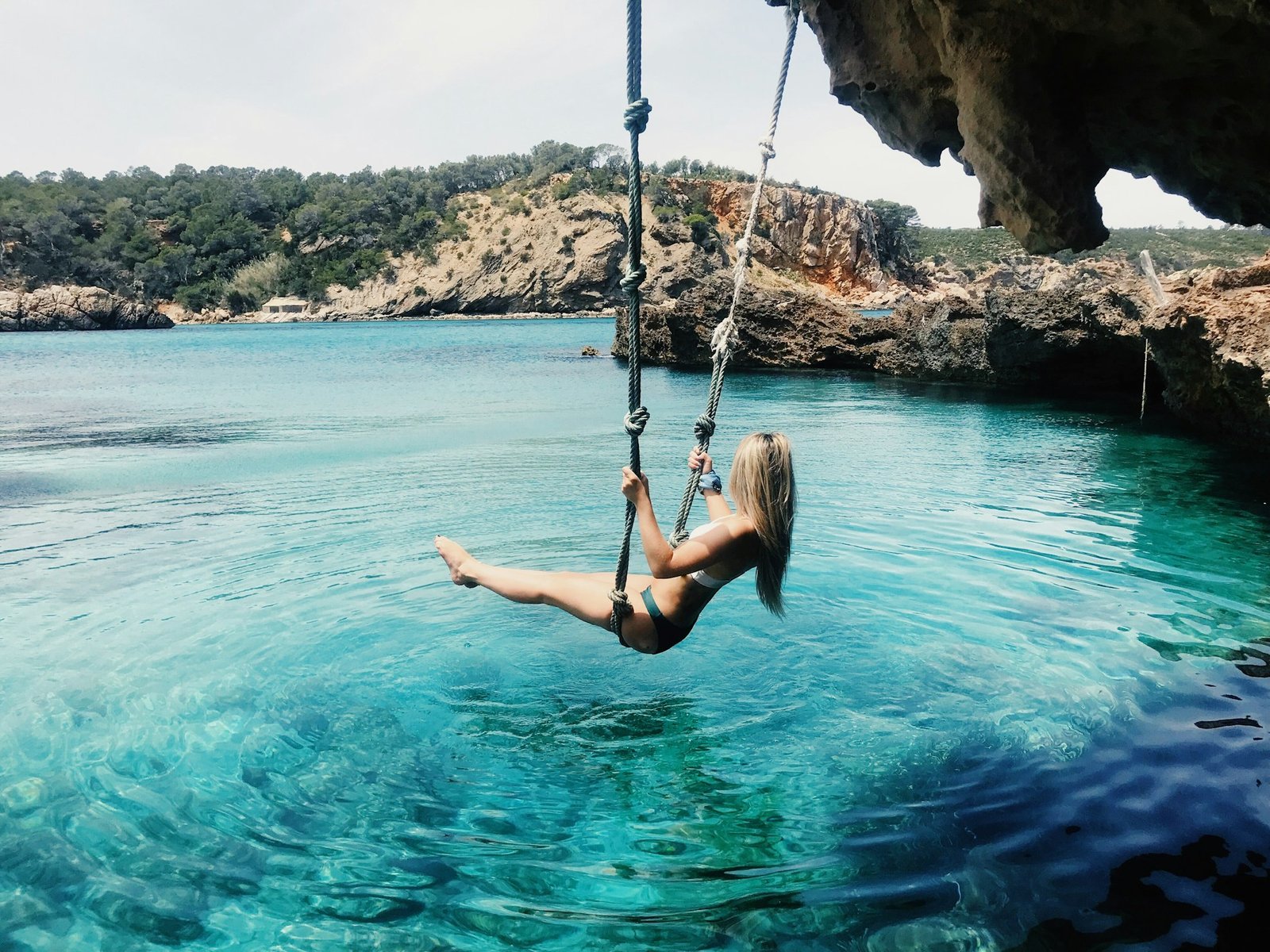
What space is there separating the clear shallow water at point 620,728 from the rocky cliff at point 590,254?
66193 mm

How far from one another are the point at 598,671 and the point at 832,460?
7.33m

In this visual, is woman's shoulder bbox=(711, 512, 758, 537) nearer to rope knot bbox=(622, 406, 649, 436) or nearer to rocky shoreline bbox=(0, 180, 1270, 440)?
rope knot bbox=(622, 406, 649, 436)

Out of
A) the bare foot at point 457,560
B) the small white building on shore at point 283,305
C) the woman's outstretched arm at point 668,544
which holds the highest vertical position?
the small white building on shore at point 283,305

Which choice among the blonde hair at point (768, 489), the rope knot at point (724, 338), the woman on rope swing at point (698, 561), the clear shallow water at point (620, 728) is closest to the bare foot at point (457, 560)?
the woman on rope swing at point (698, 561)

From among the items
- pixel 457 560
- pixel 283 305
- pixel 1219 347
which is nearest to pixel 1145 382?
pixel 1219 347

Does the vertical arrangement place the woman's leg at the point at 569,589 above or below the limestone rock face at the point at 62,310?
below

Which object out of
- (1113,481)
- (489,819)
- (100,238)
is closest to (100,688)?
(489,819)

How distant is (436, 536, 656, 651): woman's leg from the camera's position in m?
4.34

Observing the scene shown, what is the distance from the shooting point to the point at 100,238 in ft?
247

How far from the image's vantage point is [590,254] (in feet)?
253

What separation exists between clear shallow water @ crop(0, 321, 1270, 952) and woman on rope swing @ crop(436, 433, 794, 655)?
2.05 ft

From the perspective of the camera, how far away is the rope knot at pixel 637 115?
394 centimetres

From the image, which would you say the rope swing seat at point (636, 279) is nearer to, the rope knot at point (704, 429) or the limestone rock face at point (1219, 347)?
the rope knot at point (704, 429)

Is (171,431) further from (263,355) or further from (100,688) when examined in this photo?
(263,355)
